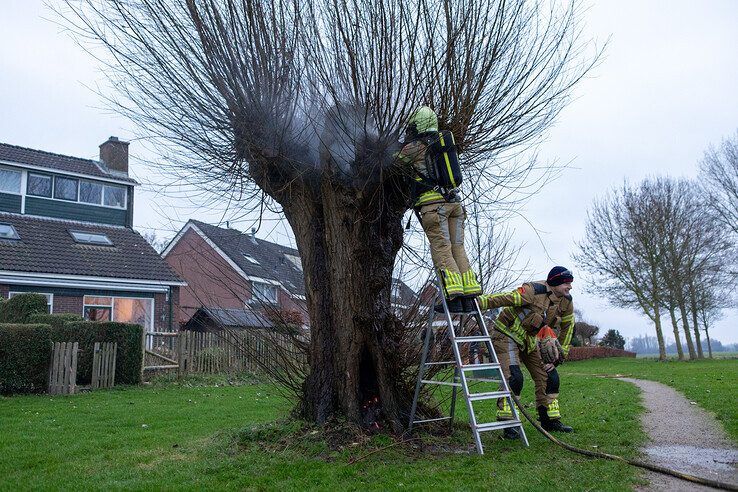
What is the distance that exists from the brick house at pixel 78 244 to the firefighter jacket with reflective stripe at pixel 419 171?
16.5 meters

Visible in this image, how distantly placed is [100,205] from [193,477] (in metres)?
20.5

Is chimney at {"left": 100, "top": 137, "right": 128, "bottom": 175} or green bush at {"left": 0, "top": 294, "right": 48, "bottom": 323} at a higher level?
chimney at {"left": 100, "top": 137, "right": 128, "bottom": 175}

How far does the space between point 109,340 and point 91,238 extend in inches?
337

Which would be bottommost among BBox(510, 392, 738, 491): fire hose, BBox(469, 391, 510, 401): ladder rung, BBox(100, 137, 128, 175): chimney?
BBox(510, 392, 738, 491): fire hose

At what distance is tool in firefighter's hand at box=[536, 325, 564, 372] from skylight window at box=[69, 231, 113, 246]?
19116mm

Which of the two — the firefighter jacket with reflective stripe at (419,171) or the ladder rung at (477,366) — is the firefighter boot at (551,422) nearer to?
the ladder rung at (477,366)

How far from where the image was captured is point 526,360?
719 cm

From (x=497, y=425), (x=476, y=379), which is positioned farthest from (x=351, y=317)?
(x=497, y=425)

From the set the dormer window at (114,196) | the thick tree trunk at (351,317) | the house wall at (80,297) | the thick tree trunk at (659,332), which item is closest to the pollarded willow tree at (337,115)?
the thick tree trunk at (351,317)

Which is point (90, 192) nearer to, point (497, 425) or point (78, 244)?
point (78, 244)

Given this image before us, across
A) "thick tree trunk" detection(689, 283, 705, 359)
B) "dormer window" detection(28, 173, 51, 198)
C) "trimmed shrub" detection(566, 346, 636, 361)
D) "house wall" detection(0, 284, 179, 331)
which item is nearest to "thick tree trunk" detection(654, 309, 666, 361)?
"thick tree trunk" detection(689, 283, 705, 359)

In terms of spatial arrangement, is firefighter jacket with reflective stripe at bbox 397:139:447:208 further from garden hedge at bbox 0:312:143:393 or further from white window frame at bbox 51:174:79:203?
white window frame at bbox 51:174:79:203

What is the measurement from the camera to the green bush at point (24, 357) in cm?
1289

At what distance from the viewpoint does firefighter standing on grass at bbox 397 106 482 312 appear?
6133mm
